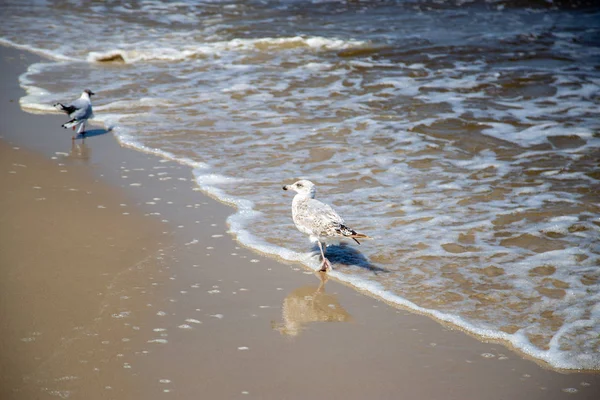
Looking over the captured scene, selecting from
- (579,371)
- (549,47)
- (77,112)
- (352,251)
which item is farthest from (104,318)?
(549,47)

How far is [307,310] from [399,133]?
14.6ft

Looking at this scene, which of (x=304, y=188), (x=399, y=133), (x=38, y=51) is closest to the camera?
(x=304, y=188)

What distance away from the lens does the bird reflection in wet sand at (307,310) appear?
4.50 m

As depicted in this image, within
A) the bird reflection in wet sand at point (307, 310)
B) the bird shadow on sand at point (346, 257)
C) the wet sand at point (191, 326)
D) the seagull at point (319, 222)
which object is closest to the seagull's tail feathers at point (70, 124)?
the wet sand at point (191, 326)

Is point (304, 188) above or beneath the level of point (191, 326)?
above

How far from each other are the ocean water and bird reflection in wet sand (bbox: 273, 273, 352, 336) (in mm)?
336

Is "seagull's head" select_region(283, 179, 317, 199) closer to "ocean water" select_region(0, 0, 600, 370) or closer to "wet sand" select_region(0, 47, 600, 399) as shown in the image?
"ocean water" select_region(0, 0, 600, 370)

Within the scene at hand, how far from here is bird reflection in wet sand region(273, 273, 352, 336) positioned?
450 centimetres

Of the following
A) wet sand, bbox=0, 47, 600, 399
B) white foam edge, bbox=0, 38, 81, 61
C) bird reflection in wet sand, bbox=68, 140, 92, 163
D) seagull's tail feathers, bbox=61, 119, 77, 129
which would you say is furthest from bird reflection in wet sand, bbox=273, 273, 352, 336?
white foam edge, bbox=0, 38, 81, 61

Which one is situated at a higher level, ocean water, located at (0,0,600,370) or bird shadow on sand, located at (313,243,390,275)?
ocean water, located at (0,0,600,370)

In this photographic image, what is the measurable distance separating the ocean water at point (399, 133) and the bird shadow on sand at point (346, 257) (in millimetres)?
21

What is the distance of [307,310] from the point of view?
4.73 m

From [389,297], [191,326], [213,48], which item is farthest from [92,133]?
[213,48]

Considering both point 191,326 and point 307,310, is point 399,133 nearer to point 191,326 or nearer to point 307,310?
point 307,310
